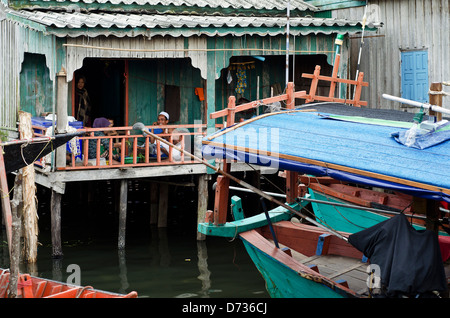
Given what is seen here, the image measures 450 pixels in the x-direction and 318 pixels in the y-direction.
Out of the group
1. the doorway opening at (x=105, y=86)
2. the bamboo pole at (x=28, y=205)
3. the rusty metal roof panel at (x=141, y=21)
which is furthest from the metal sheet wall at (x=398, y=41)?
the bamboo pole at (x=28, y=205)

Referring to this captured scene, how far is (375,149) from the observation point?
32.6 feet

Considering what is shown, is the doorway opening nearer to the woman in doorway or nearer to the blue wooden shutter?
the woman in doorway

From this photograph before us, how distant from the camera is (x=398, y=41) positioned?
17984mm

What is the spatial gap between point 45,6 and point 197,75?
398 cm

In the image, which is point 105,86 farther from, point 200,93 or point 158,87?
point 200,93

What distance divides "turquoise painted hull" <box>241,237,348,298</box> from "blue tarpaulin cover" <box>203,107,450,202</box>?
153 cm

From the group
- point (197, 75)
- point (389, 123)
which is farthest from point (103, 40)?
point (389, 123)

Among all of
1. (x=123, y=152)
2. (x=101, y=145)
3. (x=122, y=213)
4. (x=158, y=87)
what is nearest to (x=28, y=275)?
(x=123, y=152)

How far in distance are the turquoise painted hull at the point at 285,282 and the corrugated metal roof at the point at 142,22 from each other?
6.16 metres

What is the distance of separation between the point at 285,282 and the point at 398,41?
353 inches

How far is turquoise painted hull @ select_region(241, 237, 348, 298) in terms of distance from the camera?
33.7 ft

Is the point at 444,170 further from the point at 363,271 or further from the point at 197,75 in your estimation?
the point at 197,75

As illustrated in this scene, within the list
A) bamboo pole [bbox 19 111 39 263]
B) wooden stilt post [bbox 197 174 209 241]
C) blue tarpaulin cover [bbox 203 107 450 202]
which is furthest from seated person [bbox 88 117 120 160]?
blue tarpaulin cover [bbox 203 107 450 202]

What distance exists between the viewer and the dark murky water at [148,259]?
13984mm
